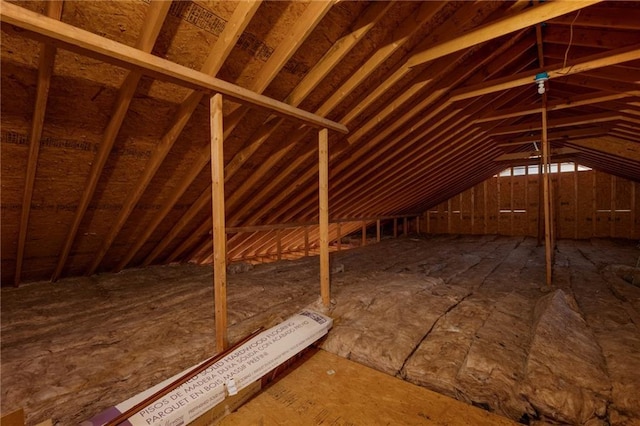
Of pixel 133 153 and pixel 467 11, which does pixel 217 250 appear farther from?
pixel 467 11

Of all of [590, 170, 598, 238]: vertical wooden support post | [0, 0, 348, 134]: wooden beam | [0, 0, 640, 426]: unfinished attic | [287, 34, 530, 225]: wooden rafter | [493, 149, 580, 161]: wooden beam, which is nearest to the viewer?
[0, 0, 348, 134]: wooden beam

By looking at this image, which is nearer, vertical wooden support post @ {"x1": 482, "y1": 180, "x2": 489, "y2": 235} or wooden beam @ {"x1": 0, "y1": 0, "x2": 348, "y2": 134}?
wooden beam @ {"x1": 0, "y1": 0, "x2": 348, "y2": 134}

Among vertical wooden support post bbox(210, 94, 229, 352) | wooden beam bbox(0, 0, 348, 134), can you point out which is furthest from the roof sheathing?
vertical wooden support post bbox(210, 94, 229, 352)

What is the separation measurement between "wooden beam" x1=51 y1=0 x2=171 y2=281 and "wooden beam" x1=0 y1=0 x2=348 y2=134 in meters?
0.32

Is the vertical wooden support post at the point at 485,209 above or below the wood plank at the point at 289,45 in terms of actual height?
below

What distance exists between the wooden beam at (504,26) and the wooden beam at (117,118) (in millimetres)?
2335

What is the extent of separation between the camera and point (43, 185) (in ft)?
9.16

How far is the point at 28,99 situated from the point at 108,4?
1.03 meters

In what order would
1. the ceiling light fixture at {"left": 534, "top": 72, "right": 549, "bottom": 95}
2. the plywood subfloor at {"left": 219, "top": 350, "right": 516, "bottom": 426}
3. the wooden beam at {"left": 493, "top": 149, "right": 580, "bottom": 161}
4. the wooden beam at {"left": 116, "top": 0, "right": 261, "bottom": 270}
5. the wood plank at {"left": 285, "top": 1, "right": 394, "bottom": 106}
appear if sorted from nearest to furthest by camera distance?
the plywood subfloor at {"left": 219, "top": 350, "right": 516, "bottom": 426}
the wooden beam at {"left": 116, "top": 0, "right": 261, "bottom": 270}
the wood plank at {"left": 285, "top": 1, "right": 394, "bottom": 106}
the ceiling light fixture at {"left": 534, "top": 72, "right": 549, "bottom": 95}
the wooden beam at {"left": 493, "top": 149, "right": 580, "bottom": 161}

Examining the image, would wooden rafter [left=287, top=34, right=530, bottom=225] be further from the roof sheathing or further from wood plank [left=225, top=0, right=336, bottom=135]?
wood plank [left=225, top=0, right=336, bottom=135]

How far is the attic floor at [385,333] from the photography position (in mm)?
Result: 1720

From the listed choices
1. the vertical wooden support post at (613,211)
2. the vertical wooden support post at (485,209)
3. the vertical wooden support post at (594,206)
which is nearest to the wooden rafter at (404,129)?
the vertical wooden support post at (485,209)

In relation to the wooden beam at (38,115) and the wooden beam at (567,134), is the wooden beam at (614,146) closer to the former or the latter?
the wooden beam at (567,134)

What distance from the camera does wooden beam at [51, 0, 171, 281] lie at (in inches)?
71.4
